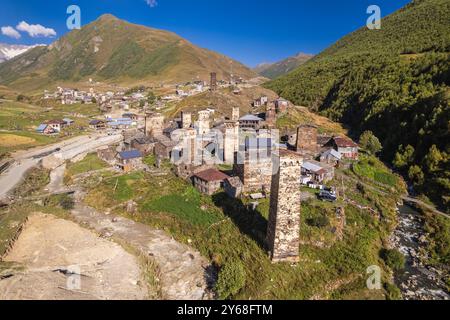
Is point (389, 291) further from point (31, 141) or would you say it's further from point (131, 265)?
point (31, 141)

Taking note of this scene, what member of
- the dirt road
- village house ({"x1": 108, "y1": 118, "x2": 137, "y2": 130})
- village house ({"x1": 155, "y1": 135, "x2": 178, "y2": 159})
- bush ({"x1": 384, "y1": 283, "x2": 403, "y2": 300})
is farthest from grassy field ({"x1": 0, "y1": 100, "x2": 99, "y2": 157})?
bush ({"x1": 384, "y1": 283, "x2": 403, "y2": 300})

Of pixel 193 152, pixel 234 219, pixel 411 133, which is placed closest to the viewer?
pixel 234 219

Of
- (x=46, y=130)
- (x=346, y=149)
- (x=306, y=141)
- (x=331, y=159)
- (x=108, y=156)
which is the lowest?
(x=108, y=156)

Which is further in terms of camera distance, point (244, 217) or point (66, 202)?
point (66, 202)

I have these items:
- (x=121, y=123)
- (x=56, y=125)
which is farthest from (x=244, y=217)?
(x=56, y=125)

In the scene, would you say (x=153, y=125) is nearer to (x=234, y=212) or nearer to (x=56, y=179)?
(x=56, y=179)
